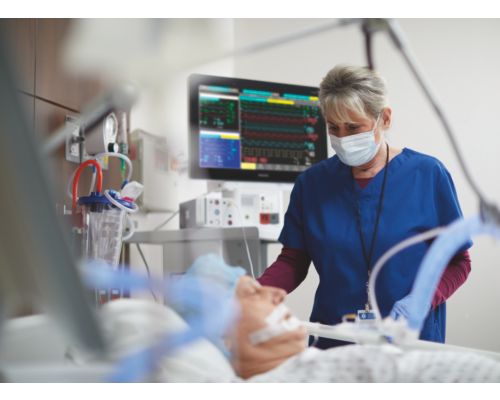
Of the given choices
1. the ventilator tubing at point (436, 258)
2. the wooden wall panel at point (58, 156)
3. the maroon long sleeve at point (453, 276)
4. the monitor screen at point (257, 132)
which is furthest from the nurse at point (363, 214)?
the monitor screen at point (257, 132)

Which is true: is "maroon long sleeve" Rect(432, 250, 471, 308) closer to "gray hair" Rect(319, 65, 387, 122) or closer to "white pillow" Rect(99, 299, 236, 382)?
"gray hair" Rect(319, 65, 387, 122)

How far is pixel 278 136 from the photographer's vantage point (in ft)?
7.36

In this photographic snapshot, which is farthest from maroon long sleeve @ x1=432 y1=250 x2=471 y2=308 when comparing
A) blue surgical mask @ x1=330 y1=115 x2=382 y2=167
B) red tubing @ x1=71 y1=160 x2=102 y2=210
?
red tubing @ x1=71 y1=160 x2=102 y2=210

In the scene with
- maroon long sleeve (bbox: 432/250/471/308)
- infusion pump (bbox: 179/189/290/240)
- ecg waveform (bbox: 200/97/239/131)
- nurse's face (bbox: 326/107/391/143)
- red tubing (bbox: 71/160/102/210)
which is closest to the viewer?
red tubing (bbox: 71/160/102/210)

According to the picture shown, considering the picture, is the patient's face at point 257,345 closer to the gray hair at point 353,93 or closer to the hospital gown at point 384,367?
the hospital gown at point 384,367

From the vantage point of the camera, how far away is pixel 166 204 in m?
1.29

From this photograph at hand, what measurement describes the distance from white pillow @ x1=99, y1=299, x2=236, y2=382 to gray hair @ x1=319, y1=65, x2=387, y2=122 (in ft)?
2.30

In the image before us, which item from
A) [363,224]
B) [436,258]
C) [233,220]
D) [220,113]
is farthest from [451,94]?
[220,113]

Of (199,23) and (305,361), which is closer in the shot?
(305,361)

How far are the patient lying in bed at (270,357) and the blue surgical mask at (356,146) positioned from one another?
58cm

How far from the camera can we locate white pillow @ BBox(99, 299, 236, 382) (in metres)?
0.63
